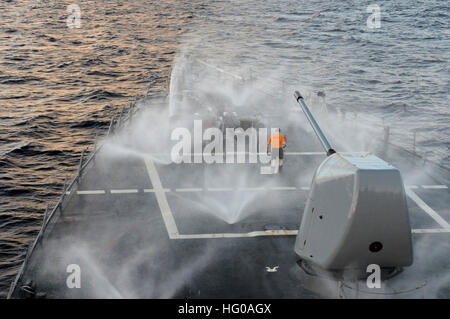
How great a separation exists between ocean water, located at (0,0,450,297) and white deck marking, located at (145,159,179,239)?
7922 millimetres

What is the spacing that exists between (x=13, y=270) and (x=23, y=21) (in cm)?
8252

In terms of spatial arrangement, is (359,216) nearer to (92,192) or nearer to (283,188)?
(283,188)

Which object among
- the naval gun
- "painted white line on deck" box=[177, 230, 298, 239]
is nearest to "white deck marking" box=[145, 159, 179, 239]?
"painted white line on deck" box=[177, 230, 298, 239]

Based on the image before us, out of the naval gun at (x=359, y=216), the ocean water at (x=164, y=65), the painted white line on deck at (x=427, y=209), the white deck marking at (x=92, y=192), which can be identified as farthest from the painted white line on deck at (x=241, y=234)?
the ocean water at (x=164, y=65)

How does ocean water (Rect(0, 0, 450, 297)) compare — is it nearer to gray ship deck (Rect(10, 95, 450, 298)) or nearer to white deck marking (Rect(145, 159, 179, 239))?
gray ship deck (Rect(10, 95, 450, 298))

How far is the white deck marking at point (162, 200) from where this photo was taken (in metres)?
19.5

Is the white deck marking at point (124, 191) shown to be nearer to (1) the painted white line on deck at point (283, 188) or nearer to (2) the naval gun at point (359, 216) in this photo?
(1) the painted white line on deck at point (283, 188)

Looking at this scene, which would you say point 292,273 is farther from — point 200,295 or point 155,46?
point 155,46

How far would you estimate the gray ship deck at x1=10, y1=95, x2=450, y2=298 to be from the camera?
625 inches

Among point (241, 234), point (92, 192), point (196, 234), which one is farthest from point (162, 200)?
point (241, 234)

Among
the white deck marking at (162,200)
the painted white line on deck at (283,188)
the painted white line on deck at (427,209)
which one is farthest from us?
the painted white line on deck at (283,188)

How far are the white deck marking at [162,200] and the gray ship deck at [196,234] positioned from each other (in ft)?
0.15

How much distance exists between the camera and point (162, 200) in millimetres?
21891
